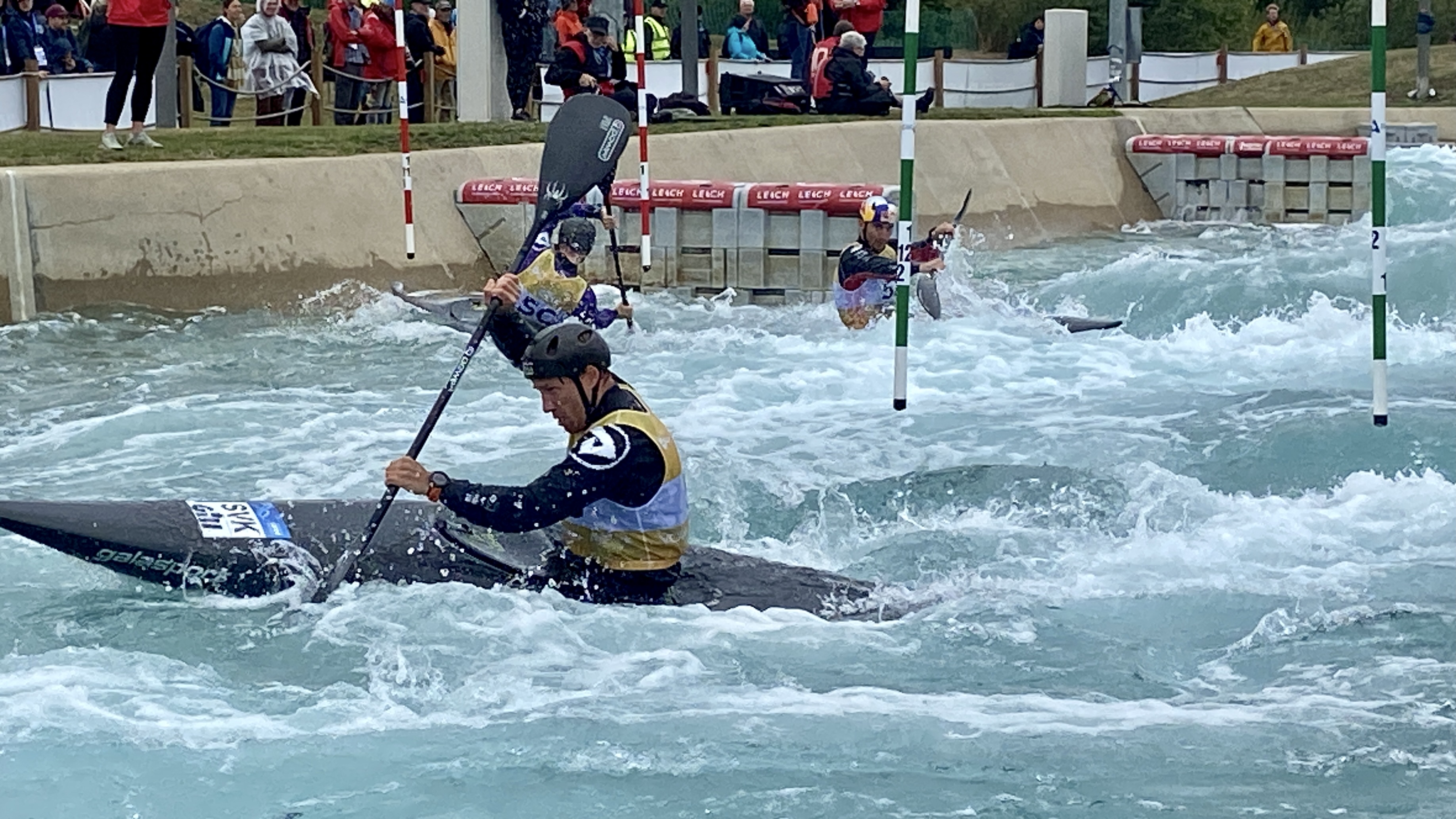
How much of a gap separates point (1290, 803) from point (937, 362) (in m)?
6.36

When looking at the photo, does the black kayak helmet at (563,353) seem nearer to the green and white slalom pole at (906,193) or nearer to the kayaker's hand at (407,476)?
the kayaker's hand at (407,476)

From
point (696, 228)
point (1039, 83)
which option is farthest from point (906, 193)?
point (1039, 83)

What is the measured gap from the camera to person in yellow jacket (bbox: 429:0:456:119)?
17.6 meters

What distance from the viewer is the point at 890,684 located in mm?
5742

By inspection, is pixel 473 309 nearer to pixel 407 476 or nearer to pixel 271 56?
pixel 271 56

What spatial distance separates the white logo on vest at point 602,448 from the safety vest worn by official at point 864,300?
542 centimetres

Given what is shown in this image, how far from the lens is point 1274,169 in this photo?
17391mm

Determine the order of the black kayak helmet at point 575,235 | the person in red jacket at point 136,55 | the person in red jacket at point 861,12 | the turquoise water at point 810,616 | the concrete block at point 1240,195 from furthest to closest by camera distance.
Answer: the person in red jacket at point 861,12, the concrete block at point 1240,195, the person in red jacket at point 136,55, the black kayak helmet at point 575,235, the turquoise water at point 810,616

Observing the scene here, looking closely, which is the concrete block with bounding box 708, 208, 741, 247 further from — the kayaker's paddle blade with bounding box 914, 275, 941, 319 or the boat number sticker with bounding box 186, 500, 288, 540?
the boat number sticker with bounding box 186, 500, 288, 540

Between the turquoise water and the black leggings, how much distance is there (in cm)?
160

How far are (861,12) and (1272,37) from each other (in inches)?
442

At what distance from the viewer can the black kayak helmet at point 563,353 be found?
18.6 ft

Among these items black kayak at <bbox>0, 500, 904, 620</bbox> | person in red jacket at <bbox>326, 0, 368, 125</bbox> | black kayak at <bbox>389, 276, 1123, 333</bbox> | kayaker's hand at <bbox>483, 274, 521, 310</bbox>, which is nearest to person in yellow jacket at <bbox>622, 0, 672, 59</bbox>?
person in red jacket at <bbox>326, 0, 368, 125</bbox>

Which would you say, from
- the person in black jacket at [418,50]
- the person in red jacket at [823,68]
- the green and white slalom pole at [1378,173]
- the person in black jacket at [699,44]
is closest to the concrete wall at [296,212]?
the person in red jacket at [823,68]
